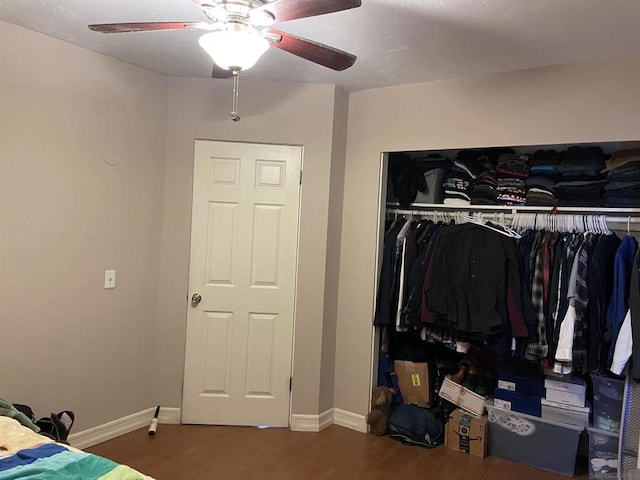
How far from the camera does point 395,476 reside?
3039 millimetres

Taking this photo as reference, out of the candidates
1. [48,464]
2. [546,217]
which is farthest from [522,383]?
[48,464]

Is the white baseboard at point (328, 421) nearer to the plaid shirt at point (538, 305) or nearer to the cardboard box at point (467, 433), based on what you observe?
the cardboard box at point (467, 433)

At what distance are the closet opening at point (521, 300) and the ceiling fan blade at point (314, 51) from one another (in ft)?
5.41

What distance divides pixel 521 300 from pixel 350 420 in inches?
60.1

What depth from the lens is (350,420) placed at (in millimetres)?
3756

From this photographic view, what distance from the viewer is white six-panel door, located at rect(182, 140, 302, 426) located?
143 inches

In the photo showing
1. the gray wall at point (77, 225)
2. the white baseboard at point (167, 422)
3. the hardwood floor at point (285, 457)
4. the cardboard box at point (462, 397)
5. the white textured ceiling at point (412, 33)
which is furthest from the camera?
the cardboard box at point (462, 397)

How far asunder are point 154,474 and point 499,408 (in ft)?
7.19

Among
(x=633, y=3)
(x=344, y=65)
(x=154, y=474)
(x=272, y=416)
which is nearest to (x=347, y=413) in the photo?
(x=272, y=416)

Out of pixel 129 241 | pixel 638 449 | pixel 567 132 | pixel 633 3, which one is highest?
pixel 633 3

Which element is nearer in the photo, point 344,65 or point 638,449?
point 344,65

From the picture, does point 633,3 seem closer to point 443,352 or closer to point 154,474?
point 443,352

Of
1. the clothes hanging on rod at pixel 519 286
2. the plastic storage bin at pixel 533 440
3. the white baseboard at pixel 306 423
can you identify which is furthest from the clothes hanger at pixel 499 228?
the white baseboard at pixel 306 423

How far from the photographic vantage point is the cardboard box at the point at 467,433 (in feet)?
11.0
